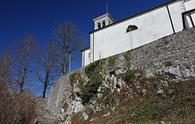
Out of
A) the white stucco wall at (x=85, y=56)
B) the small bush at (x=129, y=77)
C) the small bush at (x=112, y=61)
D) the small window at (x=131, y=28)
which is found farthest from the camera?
the white stucco wall at (x=85, y=56)

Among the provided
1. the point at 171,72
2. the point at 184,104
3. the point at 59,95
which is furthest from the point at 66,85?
the point at 184,104

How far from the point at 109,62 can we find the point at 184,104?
5.97 metres

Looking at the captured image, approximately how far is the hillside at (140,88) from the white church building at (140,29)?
14.6ft

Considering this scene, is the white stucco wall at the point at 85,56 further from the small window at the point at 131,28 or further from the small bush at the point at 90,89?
the small bush at the point at 90,89

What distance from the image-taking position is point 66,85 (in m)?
15.2

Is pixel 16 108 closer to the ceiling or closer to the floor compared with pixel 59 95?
closer to the floor

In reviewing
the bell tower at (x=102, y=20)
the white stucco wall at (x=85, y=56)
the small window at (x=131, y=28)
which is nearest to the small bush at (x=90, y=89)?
the small window at (x=131, y=28)

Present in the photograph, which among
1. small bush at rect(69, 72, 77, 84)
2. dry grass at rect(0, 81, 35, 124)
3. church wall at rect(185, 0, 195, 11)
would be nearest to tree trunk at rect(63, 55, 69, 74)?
small bush at rect(69, 72, 77, 84)

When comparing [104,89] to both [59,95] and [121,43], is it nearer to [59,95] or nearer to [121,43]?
[59,95]

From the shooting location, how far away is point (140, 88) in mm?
10312

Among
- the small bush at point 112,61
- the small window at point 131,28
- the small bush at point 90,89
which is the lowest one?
the small bush at point 90,89

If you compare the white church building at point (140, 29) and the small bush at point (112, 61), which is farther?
the white church building at point (140, 29)

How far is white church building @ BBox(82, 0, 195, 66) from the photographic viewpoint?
15.8m

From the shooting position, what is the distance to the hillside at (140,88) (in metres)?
8.49
